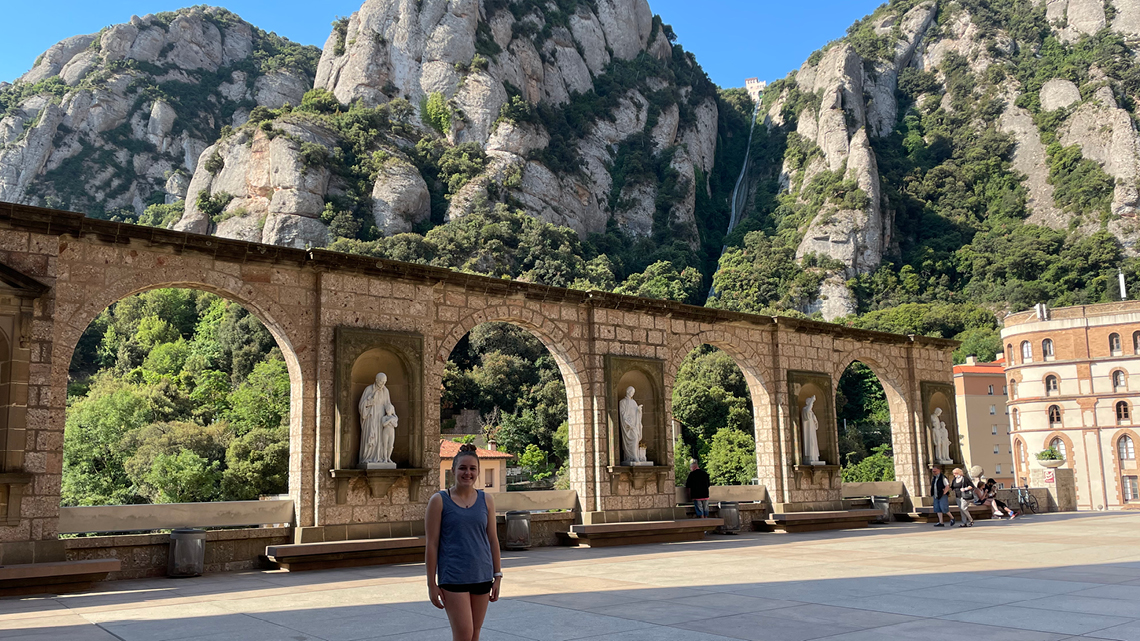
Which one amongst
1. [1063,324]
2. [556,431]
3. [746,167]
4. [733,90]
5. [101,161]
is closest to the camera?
[1063,324]

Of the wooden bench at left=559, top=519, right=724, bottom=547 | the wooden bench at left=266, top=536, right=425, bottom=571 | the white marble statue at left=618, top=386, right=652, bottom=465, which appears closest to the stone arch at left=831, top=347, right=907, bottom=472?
the wooden bench at left=559, top=519, right=724, bottom=547

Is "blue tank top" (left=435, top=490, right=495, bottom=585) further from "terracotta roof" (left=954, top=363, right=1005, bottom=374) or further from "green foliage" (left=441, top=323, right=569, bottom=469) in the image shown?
"terracotta roof" (left=954, top=363, right=1005, bottom=374)

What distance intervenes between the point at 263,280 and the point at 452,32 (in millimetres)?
78251

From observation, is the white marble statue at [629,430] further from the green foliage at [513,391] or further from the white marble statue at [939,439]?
the green foliage at [513,391]

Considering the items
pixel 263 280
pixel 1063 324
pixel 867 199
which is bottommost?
pixel 263 280

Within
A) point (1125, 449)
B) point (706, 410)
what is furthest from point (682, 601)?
point (1125, 449)

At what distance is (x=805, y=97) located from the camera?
102 metres

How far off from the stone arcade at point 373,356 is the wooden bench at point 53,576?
597 mm

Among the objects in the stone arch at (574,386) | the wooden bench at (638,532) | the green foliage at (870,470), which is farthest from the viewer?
the green foliage at (870,470)

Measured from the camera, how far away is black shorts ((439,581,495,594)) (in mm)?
4676

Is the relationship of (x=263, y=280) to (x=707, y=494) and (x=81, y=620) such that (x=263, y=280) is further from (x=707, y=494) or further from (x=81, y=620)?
(x=707, y=494)

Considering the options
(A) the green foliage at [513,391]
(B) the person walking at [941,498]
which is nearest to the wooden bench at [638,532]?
(B) the person walking at [941,498]

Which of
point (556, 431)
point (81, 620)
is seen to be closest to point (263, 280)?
point (81, 620)

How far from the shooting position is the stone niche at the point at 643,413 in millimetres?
16422
